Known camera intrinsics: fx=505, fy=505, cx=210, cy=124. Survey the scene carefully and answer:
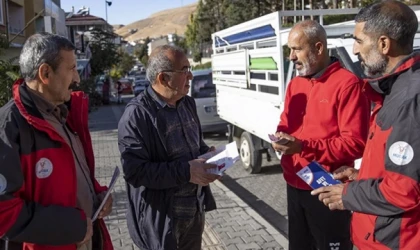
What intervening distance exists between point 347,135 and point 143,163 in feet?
→ 4.36

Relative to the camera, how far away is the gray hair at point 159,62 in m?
3.11

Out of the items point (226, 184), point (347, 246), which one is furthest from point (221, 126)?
point (347, 246)

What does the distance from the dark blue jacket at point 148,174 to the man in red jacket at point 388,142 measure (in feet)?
3.13

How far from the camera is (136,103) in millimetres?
3145

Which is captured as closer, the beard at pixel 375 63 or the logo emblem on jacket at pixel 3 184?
the logo emblem on jacket at pixel 3 184

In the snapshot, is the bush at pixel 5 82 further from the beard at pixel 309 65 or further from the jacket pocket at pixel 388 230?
the jacket pocket at pixel 388 230

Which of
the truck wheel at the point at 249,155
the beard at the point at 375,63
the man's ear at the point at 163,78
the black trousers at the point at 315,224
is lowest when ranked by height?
the truck wheel at the point at 249,155

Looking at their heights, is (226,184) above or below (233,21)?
below

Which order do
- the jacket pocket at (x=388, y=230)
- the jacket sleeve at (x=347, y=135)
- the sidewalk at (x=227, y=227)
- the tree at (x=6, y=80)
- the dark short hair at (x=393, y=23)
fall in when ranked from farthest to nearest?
1. the tree at (x=6, y=80)
2. the sidewalk at (x=227, y=227)
3. the jacket sleeve at (x=347, y=135)
4. the dark short hair at (x=393, y=23)
5. the jacket pocket at (x=388, y=230)

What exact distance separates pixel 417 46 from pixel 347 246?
3.54 meters

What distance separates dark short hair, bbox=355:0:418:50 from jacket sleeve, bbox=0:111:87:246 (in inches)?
66.5

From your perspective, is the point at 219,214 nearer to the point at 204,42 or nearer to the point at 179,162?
the point at 179,162

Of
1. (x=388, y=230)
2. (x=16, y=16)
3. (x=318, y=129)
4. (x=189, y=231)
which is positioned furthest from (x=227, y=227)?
(x=16, y=16)

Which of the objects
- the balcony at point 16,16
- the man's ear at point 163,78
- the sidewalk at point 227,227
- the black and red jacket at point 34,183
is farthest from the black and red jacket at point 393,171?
the balcony at point 16,16
